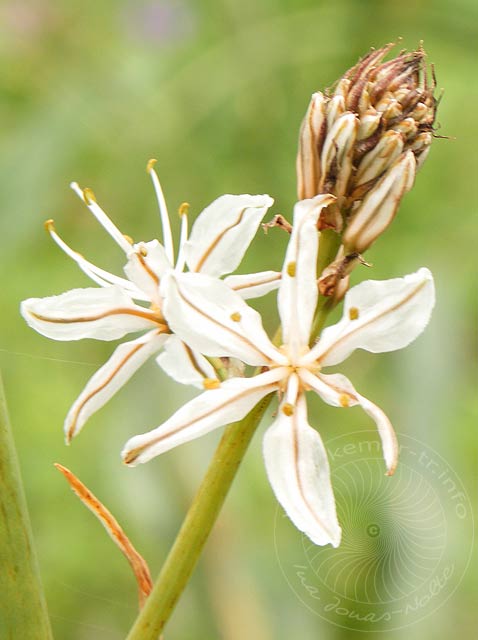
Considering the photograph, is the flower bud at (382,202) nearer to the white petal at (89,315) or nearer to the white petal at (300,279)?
the white petal at (300,279)

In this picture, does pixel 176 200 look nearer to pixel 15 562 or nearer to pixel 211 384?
pixel 211 384

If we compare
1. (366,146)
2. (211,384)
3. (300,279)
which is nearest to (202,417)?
(211,384)

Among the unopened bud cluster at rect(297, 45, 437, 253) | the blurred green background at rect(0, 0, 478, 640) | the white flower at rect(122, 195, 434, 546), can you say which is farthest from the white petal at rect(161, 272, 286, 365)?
the blurred green background at rect(0, 0, 478, 640)

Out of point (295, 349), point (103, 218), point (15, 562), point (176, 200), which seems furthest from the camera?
point (176, 200)

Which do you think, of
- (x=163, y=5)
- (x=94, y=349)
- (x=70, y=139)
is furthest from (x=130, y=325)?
(x=163, y=5)

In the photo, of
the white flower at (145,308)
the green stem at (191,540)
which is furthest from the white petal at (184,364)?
the green stem at (191,540)

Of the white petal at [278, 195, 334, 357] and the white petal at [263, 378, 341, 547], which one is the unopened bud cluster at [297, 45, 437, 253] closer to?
the white petal at [278, 195, 334, 357]
